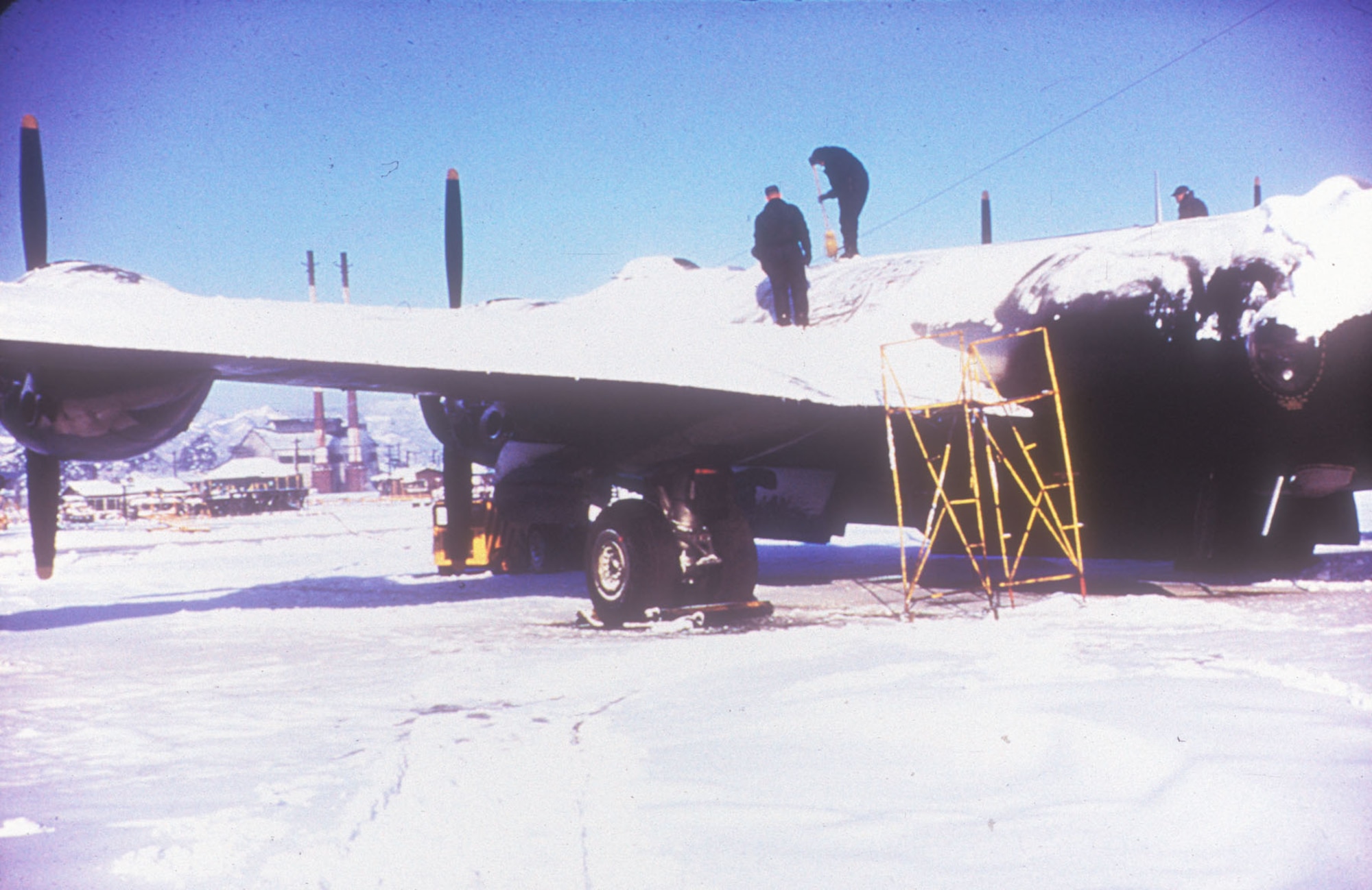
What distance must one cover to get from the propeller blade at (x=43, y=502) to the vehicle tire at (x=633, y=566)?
4.94 metres

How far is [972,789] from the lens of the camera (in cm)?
371

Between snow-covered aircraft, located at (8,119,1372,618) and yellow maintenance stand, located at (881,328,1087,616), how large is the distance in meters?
0.20

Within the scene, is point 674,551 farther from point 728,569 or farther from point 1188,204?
point 1188,204

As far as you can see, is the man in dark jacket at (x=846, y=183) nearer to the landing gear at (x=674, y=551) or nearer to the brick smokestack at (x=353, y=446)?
the landing gear at (x=674, y=551)

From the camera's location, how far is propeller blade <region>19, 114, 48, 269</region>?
9.98m

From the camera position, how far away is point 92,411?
25.9 ft

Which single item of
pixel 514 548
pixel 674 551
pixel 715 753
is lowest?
pixel 715 753

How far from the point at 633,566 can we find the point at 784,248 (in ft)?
14.0

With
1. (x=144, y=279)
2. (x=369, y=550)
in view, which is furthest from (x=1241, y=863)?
(x=369, y=550)

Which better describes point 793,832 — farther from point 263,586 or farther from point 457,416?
point 263,586

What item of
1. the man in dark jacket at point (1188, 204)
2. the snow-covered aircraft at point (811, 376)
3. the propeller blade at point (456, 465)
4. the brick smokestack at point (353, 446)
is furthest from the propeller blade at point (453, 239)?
the brick smokestack at point (353, 446)

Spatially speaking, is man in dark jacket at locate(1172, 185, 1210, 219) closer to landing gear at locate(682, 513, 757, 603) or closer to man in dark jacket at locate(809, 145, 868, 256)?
man in dark jacket at locate(809, 145, 868, 256)

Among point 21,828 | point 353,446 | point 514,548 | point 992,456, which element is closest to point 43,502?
point 21,828

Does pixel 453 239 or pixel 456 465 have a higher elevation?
pixel 453 239
